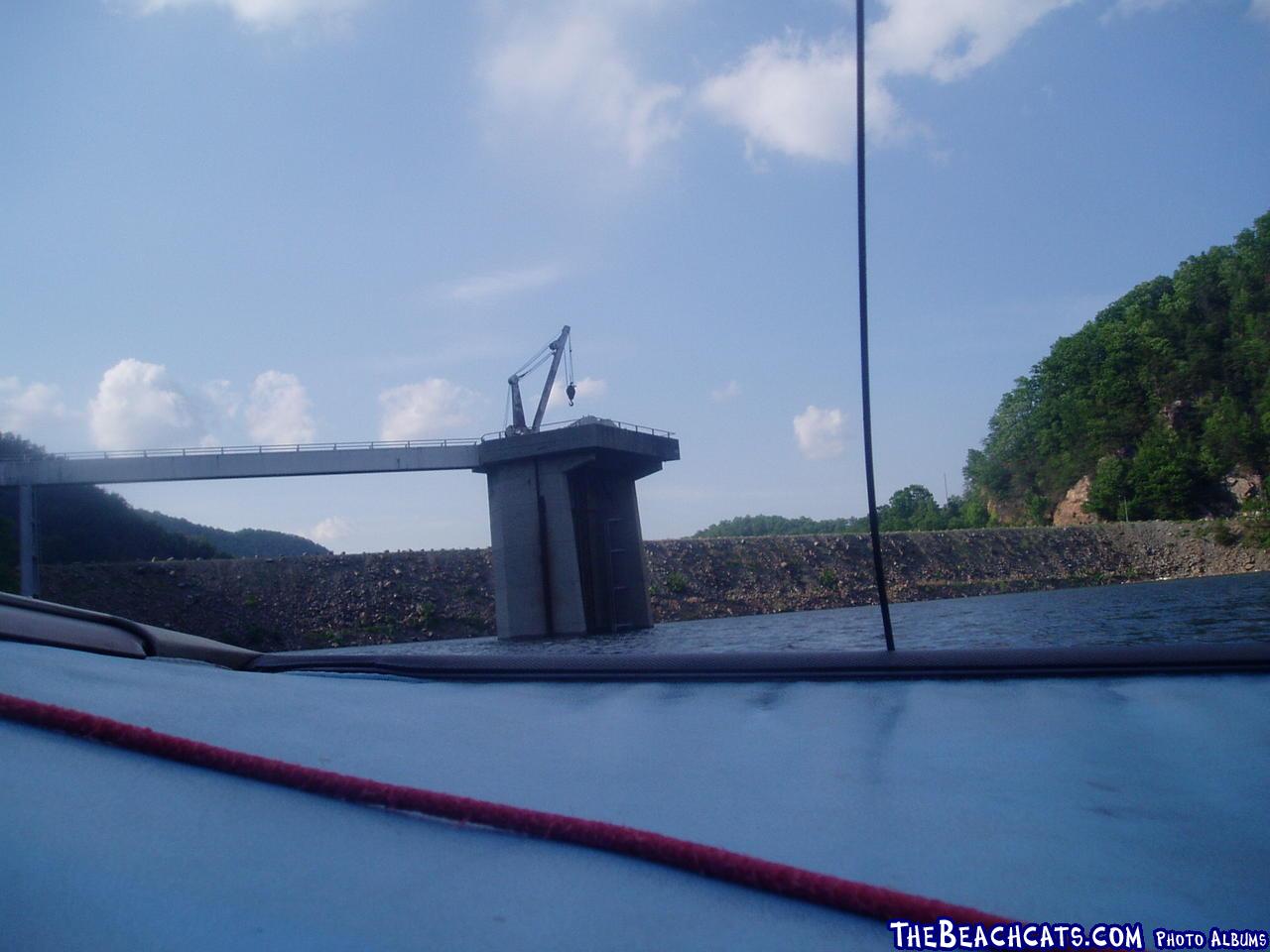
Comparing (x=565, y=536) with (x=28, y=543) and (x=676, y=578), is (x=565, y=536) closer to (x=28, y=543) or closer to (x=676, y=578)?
(x=676, y=578)

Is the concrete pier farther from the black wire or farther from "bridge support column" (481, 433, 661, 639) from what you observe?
the black wire

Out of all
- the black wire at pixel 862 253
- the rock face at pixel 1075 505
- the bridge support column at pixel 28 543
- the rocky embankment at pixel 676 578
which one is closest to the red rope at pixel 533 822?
the black wire at pixel 862 253

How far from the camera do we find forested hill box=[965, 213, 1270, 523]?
5359cm

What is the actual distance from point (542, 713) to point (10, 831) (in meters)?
1.24

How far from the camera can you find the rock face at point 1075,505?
65688mm

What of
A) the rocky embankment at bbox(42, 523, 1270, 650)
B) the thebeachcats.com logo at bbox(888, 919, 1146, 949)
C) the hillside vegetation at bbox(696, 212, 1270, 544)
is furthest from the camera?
the hillside vegetation at bbox(696, 212, 1270, 544)

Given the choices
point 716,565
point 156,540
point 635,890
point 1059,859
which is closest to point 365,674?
point 635,890

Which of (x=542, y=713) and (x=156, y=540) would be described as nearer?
(x=542, y=713)

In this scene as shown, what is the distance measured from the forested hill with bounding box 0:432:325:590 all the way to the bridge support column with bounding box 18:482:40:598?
14.3 feet

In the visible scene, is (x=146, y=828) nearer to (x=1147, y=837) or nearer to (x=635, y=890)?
(x=635, y=890)

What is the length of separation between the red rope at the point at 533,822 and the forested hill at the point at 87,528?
39.0m

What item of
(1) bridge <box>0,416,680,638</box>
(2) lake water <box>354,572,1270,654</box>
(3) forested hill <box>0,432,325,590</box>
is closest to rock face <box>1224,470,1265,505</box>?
(2) lake water <box>354,572,1270,654</box>

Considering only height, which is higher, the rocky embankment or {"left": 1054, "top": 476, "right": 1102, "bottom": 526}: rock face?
{"left": 1054, "top": 476, "right": 1102, "bottom": 526}: rock face

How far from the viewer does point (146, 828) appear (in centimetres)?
109
